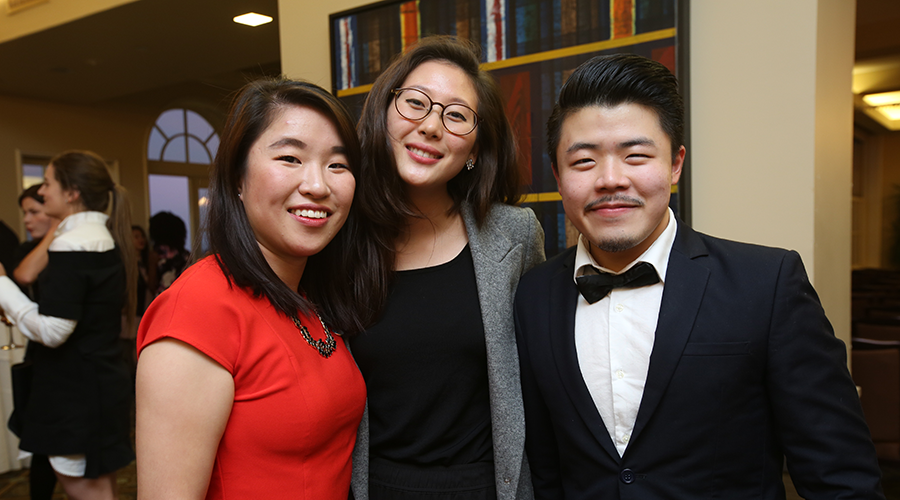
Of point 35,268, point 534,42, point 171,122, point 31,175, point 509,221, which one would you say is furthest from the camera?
point 171,122

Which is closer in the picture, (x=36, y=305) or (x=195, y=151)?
(x=36, y=305)

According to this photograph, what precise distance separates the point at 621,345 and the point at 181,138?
29.2 ft

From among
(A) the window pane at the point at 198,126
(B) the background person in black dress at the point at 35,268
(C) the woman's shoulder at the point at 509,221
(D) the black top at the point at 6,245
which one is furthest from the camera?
(A) the window pane at the point at 198,126

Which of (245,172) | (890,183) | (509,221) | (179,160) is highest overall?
(179,160)

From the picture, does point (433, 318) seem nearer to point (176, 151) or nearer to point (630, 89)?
point (630, 89)

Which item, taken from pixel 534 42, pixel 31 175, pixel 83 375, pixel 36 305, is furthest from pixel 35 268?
pixel 31 175

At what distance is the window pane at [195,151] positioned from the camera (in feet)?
29.1

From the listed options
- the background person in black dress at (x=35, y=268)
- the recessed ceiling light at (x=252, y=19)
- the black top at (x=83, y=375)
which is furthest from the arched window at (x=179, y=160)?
the black top at (x=83, y=375)

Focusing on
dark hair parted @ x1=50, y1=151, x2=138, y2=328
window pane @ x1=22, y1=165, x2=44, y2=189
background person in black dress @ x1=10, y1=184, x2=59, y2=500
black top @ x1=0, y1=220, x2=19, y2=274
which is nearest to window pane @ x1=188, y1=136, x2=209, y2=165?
window pane @ x1=22, y1=165, x2=44, y2=189

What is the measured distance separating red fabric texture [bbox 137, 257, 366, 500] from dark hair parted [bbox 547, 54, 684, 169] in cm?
76

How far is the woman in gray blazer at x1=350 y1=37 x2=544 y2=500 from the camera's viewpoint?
1471mm

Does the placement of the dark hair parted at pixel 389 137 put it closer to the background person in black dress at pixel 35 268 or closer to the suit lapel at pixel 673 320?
the suit lapel at pixel 673 320

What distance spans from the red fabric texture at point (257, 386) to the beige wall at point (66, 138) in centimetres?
753

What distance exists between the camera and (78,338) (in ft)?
8.79
